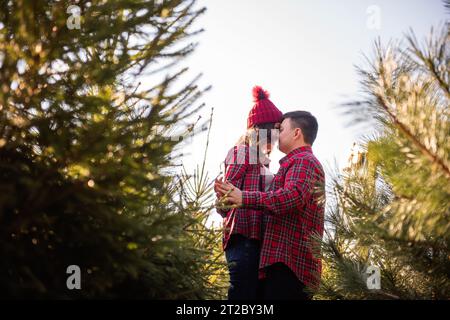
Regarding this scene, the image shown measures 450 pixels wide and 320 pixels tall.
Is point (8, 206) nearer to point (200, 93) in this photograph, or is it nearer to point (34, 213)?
point (34, 213)

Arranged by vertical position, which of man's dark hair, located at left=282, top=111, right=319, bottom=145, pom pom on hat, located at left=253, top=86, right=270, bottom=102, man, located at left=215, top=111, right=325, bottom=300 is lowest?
man, located at left=215, top=111, right=325, bottom=300

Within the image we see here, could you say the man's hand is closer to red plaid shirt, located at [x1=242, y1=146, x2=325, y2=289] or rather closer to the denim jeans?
red plaid shirt, located at [x1=242, y1=146, x2=325, y2=289]

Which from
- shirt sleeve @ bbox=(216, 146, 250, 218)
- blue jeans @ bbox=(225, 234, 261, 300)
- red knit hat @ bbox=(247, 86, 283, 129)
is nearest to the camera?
blue jeans @ bbox=(225, 234, 261, 300)

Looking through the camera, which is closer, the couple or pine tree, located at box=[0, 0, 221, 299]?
pine tree, located at box=[0, 0, 221, 299]

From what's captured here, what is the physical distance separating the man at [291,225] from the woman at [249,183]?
111mm

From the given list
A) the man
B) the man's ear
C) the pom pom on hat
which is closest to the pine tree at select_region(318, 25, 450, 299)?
the man

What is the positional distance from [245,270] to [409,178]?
170 centimetres

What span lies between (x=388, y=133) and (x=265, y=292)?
1.50 m

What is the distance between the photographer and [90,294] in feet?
5.87

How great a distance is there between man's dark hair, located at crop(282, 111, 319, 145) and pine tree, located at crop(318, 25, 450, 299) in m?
0.88

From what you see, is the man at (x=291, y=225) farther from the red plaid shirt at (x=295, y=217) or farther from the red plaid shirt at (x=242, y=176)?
the red plaid shirt at (x=242, y=176)

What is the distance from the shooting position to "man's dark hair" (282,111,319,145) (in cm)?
368

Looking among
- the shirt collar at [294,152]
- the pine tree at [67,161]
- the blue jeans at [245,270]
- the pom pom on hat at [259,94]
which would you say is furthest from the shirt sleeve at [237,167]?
the pine tree at [67,161]
